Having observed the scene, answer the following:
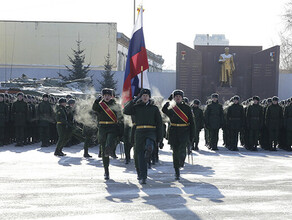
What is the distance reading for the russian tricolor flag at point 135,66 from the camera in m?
12.1

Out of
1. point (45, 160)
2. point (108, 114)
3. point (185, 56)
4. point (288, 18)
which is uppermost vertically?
point (288, 18)

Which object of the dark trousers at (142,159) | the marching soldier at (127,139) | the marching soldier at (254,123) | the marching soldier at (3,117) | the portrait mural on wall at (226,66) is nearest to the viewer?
the dark trousers at (142,159)

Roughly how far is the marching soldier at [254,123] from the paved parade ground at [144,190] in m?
3.37

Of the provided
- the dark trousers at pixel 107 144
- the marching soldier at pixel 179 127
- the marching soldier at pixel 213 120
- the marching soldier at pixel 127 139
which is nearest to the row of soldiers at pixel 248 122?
the marching soldier at pixel 213 120

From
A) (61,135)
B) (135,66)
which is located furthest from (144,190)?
(61,135)

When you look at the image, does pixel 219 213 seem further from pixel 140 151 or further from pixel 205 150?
pixel 205 150

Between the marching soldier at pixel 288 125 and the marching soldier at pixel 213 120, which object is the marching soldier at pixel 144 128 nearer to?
the marching soldier at pixel 213 120

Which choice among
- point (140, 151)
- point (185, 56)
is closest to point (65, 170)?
point (140, 151)

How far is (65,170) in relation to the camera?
1091cm

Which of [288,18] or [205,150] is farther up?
[288,18]

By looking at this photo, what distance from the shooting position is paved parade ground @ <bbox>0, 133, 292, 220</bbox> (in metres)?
6.59

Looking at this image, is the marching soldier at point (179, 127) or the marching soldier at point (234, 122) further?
the marching soldier at point (234, 122)

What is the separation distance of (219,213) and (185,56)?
3304cm

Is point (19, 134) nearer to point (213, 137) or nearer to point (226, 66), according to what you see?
point (213, 137)
